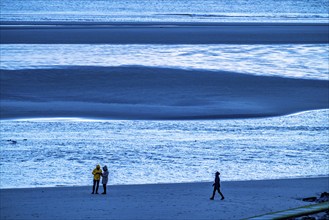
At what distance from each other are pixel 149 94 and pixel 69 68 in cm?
544

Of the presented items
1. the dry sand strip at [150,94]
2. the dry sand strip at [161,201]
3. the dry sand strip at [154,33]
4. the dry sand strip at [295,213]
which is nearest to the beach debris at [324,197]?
the dry sand strip at [161,201]

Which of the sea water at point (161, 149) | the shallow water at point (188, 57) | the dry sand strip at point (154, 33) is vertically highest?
the dry sand strip at point (154, 33)

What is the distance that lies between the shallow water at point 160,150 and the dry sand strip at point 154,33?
20517 millimetres

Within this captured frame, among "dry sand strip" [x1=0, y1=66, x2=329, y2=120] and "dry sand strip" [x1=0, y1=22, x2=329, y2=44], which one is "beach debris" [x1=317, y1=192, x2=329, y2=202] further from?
"dry sand strip" [x1=0, y1=22, x2=329, y2=44]

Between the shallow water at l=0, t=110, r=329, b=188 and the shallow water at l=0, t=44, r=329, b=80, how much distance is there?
972 cm

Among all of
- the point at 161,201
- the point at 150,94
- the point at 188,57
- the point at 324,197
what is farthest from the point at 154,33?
the point at 324,197

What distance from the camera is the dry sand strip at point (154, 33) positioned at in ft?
142

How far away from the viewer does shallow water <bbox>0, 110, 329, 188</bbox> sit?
1714 centimetres

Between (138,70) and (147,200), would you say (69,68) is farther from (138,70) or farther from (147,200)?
(147,200)

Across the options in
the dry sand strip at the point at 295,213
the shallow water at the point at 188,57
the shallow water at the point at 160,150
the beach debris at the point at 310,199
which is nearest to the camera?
the dry sand strip at the point at 295,213

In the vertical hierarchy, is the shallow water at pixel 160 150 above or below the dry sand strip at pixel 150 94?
below

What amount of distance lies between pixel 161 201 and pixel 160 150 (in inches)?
184

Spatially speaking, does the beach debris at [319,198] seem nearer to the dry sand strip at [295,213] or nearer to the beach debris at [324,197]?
the beach debris at [324,197]

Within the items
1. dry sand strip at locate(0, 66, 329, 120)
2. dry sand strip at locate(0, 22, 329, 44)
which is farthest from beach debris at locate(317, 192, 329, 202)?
dry sand strip at locate(0, 22, 329, 44)
